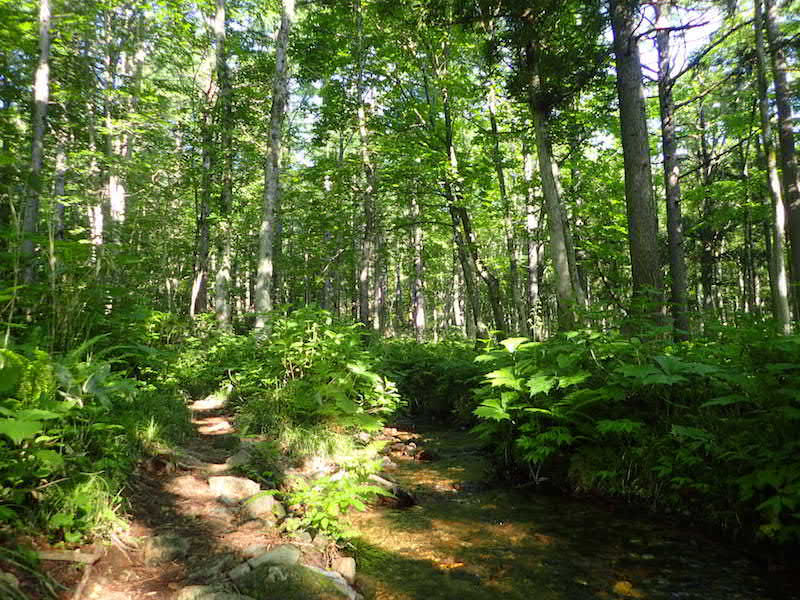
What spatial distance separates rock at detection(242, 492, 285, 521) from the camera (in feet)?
13.1

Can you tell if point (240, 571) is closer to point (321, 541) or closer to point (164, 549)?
point (164, 549)

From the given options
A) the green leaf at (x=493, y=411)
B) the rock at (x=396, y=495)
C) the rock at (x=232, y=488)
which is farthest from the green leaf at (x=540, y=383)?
the rock at (x=232, y=488)

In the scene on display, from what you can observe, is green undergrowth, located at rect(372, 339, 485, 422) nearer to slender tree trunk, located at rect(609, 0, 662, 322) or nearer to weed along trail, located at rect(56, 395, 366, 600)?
slender tree trunk, located at rect(609, 0, 662, 322)

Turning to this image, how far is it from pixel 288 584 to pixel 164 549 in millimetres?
982

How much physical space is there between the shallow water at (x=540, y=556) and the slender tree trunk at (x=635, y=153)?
13.0 ft

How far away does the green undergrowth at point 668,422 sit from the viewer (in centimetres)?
366

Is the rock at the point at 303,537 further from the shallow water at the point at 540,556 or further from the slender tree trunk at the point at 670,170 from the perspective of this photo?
the slender tree trunk at the point at 670,170

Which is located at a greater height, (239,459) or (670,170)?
(670,170)

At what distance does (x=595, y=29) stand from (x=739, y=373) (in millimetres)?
6169

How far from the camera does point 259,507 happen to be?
161 inches

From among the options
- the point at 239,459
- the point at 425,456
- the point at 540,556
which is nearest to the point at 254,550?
the point at 239,459

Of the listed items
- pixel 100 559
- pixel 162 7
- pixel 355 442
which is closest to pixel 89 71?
pixel 162 7

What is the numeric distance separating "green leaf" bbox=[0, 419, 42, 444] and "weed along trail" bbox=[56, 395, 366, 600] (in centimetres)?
101

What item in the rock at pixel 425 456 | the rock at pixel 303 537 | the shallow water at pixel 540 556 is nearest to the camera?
the shallow water at pixel 540 556
